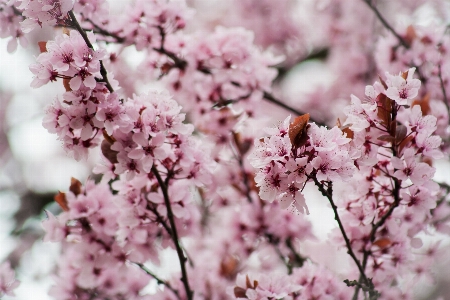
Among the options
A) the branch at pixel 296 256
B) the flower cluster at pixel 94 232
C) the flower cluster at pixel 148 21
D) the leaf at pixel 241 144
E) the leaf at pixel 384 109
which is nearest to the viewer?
the leaf at pixel 384 109

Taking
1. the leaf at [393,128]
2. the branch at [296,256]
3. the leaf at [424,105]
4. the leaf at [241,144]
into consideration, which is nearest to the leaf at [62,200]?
the leaf at [241,144]

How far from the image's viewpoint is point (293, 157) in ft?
4.39

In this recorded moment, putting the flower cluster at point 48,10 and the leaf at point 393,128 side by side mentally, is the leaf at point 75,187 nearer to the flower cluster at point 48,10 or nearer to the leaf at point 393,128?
the flower cluster at point 48,10

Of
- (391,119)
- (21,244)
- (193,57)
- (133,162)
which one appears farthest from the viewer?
(21,244)

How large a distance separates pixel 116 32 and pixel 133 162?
35.4 inches

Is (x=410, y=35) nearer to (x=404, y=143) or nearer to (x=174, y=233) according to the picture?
(x=404, y=143)

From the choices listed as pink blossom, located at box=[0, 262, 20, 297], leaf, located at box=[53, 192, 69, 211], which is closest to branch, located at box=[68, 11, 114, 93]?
leaf, located at box=[53, 192, 69, 211]

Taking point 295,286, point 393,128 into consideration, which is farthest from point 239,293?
point 393,128

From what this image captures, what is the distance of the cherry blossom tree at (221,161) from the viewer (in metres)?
1.44

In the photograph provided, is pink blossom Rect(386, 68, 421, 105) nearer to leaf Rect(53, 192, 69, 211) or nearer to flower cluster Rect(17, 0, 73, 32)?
flower cluster Rect(17, 0, 73, 32)

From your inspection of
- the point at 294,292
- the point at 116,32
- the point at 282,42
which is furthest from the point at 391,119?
the point at 282,42

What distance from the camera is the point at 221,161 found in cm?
246

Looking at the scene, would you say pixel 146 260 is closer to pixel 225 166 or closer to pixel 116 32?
pixel 225 166

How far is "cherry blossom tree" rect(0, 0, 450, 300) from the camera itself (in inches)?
56.5
